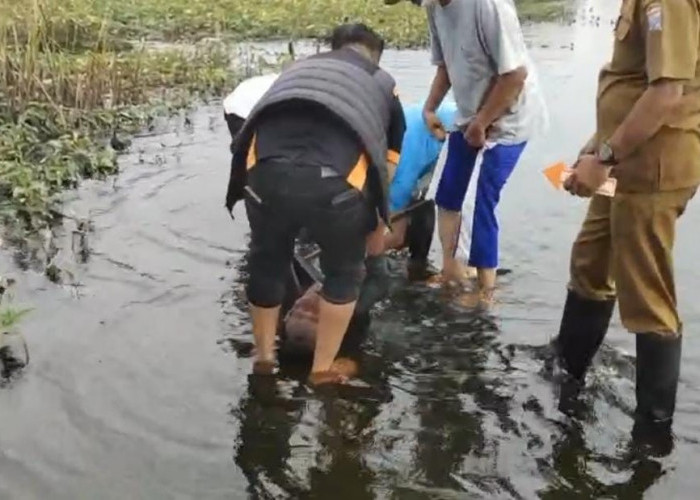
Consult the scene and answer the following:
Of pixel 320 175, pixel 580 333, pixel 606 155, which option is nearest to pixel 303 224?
pixel 320 175

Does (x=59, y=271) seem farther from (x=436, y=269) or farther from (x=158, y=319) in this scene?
(x=436, y=269)

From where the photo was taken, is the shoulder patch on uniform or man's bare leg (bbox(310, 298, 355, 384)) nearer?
the shoulder patch on uniform

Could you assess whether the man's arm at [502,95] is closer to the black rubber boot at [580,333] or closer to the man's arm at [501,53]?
the man's arm at [501,53]

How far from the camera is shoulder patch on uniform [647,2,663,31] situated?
10.7 ft

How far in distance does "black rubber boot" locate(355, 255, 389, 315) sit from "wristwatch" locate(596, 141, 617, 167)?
1748 mm

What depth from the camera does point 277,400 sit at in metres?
4.26

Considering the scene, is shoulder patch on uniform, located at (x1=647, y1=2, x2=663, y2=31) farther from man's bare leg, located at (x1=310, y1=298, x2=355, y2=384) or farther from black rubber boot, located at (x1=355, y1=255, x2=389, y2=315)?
black rubber boot, located at (x1=355, y1=255, x2=389, y2=315)

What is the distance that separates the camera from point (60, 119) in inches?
313

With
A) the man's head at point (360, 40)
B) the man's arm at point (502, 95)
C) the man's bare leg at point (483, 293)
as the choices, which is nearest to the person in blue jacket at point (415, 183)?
the man's arm at point (502, 95)

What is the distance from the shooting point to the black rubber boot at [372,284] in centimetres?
502

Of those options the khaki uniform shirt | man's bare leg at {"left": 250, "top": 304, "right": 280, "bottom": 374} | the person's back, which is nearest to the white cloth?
the person's back

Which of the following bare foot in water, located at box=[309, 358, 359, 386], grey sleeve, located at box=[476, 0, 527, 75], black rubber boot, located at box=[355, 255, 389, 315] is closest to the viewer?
bare foot in water, located at box=[309, 358, 359, 386]

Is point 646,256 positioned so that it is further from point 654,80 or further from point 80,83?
point 80,83

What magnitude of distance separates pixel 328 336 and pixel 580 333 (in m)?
1.17
